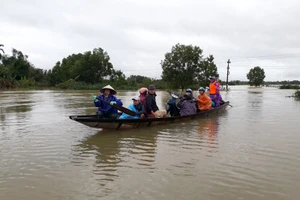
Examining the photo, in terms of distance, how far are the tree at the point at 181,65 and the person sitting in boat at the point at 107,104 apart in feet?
106

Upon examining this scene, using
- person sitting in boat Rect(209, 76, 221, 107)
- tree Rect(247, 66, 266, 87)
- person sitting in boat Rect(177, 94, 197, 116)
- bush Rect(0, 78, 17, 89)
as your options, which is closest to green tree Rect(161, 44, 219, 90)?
bush Rect(0, 78, 17, 89)

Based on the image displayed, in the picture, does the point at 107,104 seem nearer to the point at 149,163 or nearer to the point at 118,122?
the point at 118,122

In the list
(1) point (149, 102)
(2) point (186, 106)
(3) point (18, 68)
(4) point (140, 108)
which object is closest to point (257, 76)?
(3) point (18, 68)

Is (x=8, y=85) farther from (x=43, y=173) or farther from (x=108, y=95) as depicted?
(x=43, y=173)

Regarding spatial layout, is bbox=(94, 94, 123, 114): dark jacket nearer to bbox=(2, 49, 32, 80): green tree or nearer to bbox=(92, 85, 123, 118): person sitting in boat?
bbox=(92, 85, 123, 118): person sitting in boat

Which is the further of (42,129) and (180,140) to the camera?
(42,129)

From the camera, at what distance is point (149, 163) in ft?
16.7

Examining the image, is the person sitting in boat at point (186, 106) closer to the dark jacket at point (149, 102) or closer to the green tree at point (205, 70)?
the dark jacket at point (149, 102)

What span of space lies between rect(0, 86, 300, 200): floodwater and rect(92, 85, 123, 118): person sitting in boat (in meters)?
0.56

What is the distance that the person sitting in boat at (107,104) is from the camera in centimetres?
798

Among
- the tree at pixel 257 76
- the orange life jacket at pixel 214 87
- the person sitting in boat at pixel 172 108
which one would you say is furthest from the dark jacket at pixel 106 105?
the tree at pixel 257 76

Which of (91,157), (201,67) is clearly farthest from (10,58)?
(91,157)

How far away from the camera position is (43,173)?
4.56m

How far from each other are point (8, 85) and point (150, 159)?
41539mm
